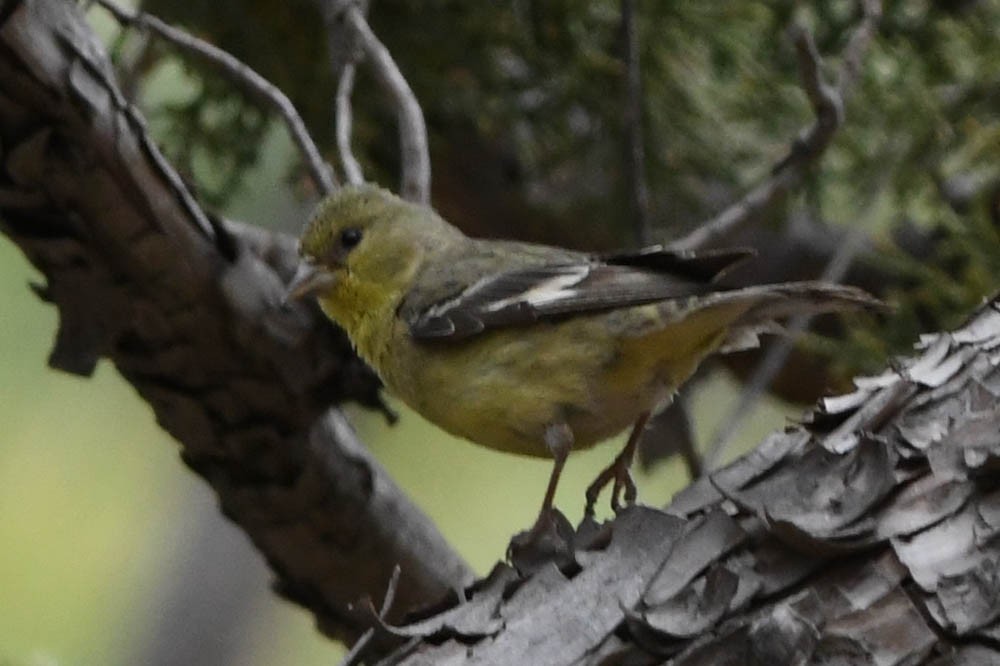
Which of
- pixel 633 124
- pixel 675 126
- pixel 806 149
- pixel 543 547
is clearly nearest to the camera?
pixel 543 547

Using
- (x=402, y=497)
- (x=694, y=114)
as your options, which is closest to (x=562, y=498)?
(x=694, y=114)

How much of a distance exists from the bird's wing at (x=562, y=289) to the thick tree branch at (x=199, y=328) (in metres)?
0.32

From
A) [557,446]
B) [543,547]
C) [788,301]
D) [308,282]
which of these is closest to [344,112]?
[308,282]

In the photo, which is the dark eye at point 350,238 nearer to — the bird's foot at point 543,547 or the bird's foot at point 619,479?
the bird's foot at point 619,479

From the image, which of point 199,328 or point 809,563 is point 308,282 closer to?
point 199,328

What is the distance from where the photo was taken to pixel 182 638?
281 inches

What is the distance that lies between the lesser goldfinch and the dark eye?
0.86ft

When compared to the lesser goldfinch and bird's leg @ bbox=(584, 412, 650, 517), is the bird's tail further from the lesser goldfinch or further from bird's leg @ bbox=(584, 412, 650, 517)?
bird's leg @ bbox=(584, 412, 650, 517)

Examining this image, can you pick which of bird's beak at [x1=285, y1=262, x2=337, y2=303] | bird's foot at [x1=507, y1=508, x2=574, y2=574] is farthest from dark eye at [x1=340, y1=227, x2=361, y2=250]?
bird's foot at [x1=507, y1=508, x2=574, y2=574]

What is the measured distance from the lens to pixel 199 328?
3094mm

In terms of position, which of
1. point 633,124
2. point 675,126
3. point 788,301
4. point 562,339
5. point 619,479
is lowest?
point 619,479

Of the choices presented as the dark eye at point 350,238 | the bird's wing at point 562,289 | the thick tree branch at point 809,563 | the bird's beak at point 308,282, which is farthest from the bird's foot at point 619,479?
the dark eye at point 350,238

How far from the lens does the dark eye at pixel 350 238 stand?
368cm

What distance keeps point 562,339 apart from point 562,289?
13 cm
